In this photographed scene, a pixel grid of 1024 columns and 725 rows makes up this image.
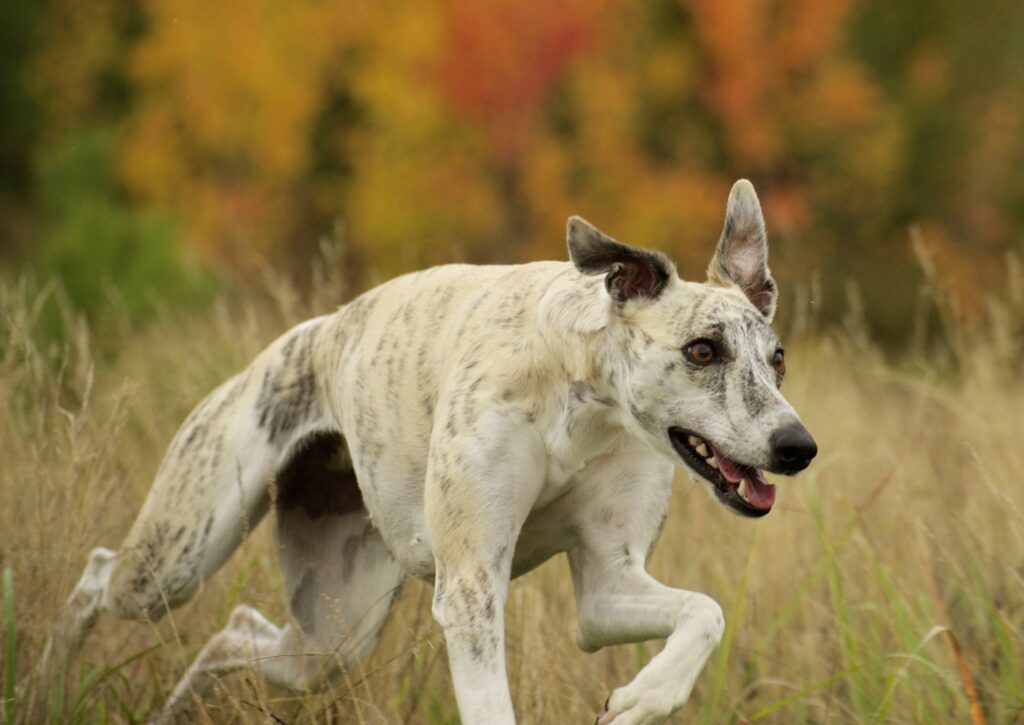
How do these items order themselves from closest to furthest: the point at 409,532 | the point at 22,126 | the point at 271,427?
the point at 409,532, the point at 271,427, the point at 22,126

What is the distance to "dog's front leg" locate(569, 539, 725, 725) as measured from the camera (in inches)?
147

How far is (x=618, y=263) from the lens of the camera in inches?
151

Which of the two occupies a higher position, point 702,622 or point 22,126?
point 702,622

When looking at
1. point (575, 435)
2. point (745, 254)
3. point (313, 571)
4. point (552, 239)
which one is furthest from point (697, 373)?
point (552, 239)

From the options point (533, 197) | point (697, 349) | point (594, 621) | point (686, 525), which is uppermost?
point (697, 349)

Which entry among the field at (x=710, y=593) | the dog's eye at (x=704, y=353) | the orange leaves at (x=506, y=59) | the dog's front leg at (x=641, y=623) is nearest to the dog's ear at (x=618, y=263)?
the dog's eye at (x=704, y=353)

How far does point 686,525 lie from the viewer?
632cm

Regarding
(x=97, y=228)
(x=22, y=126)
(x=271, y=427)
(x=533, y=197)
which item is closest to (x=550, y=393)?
(x=271, y=427)

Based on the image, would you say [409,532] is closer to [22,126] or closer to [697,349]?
[697,349]

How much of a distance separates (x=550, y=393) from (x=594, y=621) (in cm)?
65

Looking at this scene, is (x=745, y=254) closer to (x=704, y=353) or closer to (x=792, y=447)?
(x=704, y=353)

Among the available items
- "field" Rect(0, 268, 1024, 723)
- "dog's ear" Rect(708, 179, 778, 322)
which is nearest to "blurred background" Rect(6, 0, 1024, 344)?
"field" Rect(0, 268, 1024, 723)

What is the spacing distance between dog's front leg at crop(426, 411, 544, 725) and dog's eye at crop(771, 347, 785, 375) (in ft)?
2.23

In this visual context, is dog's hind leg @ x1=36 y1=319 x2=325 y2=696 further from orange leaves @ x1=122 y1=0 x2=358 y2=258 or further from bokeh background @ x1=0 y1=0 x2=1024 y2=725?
orange leaves @ x1=122 y1=0 x2=358 y2=258
